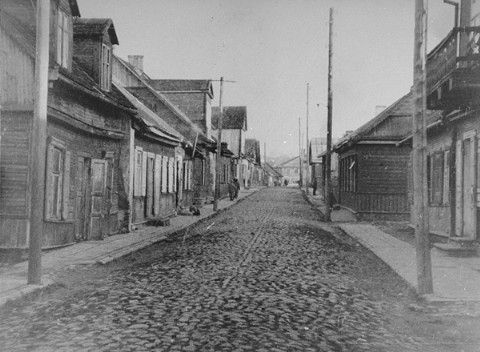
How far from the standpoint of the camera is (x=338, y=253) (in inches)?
489

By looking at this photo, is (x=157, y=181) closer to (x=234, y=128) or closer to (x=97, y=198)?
(x=97, y=198)

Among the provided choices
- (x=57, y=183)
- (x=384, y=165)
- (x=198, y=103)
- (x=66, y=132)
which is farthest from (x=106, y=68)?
(x=198, y=103)

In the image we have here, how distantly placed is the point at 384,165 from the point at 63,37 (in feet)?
48.8

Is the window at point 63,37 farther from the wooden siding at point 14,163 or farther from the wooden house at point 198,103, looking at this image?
the wooden house at point 198,103

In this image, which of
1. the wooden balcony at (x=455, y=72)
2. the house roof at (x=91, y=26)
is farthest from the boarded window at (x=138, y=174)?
the wooden balcony at (x=455, y=72)

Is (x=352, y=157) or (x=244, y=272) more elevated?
(x=352, y=157)

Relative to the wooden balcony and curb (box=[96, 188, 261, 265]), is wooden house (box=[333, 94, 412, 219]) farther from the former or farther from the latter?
the wooden balcony

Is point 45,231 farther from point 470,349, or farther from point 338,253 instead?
point 470,349

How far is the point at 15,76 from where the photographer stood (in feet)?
34.8

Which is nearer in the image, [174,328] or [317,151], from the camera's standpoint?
[174,328]

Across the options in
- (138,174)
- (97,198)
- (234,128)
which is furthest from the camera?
(234,128)

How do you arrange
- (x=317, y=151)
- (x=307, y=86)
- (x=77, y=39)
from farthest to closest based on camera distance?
1. (x=317, y=151)
2. (x=307, y=86)
3. (x=77, y=39)

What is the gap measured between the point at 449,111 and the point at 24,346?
12095 mm

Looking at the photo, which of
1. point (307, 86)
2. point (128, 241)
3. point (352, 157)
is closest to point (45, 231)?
point (128, 241)
